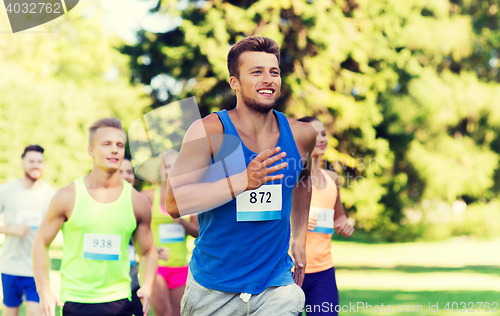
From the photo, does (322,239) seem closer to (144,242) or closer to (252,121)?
(144,242)

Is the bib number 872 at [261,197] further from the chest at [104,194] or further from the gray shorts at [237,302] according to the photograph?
the chest at [104,194]

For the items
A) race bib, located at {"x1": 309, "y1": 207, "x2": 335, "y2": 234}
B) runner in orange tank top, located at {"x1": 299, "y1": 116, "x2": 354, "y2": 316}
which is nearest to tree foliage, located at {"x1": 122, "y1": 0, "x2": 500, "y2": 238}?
runner in orange tank top, located at {"x1": 299, "y1": 116, "x2": 354, "y2": 316}

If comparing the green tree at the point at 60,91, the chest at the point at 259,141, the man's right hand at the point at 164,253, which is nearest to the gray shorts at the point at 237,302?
the chest at the point at 259,141

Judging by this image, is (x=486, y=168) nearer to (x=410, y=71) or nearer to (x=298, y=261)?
(x=410, y=71)

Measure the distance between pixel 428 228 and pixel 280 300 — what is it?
2443 centimetres

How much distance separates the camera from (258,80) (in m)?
2.88

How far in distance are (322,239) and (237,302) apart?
7.47 ft

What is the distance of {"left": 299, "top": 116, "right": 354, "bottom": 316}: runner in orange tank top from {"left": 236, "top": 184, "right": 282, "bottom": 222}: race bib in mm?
1671

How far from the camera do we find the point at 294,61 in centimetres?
1786

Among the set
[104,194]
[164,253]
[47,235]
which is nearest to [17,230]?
[164,253]

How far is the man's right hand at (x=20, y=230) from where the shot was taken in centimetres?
595

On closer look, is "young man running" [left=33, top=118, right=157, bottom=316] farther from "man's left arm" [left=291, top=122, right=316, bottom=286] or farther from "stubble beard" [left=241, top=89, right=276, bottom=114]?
"stubble beard" [left=241, top=89, right=276, bottom=114]

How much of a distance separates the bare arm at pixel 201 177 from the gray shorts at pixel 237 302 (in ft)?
1.62

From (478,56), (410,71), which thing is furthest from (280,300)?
(478,56)
